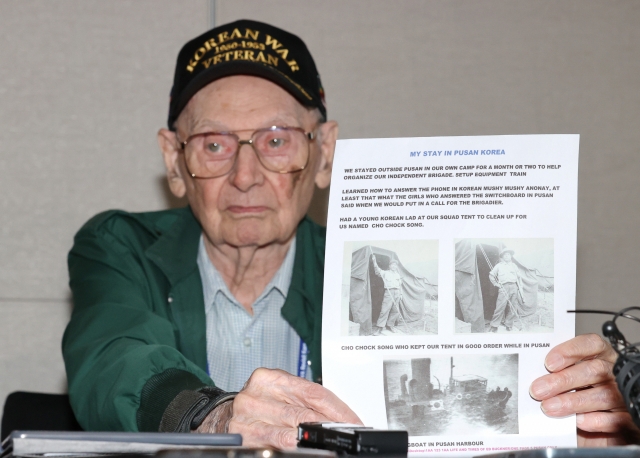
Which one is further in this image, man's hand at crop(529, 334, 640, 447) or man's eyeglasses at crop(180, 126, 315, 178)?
man's eyeglasses at crop(180, 126, 315, 178)

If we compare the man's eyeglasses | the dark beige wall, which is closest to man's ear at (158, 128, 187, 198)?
the man's eyeglasses

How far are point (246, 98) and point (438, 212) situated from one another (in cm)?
74

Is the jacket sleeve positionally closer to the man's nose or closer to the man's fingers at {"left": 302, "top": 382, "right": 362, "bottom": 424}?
the man's fingers at {"left": 302, "top": 382, "right": 362, "bottom": 424}

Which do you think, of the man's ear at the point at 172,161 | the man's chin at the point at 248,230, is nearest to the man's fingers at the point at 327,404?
the man's chin at the point at 248,230

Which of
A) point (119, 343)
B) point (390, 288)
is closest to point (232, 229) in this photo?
point (119, 343)

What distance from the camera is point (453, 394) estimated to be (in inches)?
39.6

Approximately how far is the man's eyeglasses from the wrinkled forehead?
2 cm

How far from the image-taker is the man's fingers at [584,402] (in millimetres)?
1033

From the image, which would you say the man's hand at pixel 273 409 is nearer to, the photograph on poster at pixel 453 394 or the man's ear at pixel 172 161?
the photograph on poster at pixel 453 394

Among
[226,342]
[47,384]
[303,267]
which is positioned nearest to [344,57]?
[303,267]

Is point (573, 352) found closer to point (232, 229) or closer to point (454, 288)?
point (454, 288)

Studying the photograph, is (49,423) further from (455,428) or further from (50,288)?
(455,428)

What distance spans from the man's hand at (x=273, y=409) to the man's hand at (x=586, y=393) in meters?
0.27

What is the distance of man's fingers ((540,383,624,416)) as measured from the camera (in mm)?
1033
